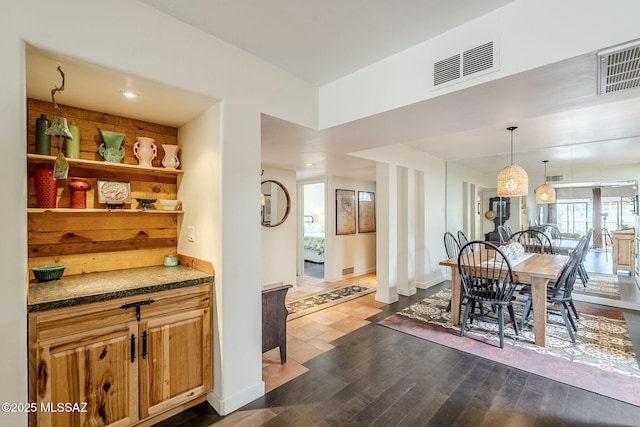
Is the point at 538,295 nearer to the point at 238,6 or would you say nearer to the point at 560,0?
the point at 560,0

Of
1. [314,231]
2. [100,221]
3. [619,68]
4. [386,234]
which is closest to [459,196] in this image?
[386,234]

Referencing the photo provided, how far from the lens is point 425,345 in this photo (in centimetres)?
301

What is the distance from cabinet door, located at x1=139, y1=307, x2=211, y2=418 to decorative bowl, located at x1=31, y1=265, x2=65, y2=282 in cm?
69

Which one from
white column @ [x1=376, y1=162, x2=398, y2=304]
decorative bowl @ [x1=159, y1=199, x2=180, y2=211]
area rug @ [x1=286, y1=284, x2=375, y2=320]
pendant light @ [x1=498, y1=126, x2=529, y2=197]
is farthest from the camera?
white column @ [x1=376, y1=162, x2=398, y2=304]

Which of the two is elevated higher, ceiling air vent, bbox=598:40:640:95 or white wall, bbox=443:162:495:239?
ceiling air vent, bbox=598:40:640:95

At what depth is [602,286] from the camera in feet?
14.0

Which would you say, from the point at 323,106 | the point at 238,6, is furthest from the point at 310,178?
the point at 238,6

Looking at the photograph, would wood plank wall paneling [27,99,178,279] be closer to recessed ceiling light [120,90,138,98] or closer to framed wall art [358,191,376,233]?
recessed ceiling light [120,90,138,98]

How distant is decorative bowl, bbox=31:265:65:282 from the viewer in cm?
181

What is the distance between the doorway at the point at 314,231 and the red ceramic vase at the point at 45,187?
16.9ft

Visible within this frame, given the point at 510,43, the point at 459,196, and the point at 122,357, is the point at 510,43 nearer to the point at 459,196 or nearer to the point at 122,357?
the point at 122,357

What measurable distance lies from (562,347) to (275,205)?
436 cm

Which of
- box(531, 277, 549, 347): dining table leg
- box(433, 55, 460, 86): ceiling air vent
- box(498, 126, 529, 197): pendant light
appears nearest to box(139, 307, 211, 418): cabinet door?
box(433, 55, 460, 86): ceiling air vent

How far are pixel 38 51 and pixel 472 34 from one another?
92.0 inches
